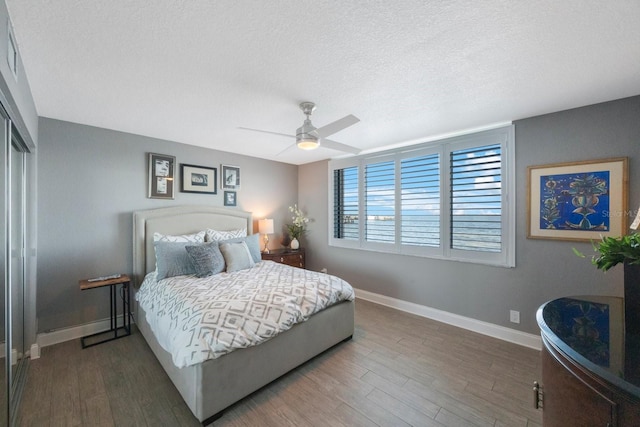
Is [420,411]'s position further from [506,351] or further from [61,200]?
[61,200]

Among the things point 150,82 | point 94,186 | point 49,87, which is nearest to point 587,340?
point 150,82

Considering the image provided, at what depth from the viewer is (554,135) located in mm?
2572

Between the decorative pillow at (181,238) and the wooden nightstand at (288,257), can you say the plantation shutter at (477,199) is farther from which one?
the decorative pillow at (181,238)

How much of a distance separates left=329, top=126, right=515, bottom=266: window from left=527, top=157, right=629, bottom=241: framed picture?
24 cm

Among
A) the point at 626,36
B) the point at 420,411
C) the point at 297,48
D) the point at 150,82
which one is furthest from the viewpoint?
the point at 150,82

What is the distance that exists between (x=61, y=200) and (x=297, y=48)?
3.18 m

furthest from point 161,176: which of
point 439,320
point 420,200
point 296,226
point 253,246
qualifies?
point 439,320

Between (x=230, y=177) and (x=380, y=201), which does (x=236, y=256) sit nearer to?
(x=230, y=177)

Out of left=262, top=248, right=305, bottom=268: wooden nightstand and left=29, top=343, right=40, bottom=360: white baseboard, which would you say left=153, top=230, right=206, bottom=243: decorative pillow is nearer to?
left=262, top=248, right=305, bottom=268: wooden nightstand

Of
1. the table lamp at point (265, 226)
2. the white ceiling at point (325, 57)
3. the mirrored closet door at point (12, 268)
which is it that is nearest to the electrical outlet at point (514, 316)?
the white ceiling at point (325, 57)

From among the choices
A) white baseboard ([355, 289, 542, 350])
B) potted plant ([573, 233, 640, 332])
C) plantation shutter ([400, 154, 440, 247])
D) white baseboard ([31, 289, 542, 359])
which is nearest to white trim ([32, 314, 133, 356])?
white baseboard ([31, 289, 542, 359])

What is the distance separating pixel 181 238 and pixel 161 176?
98 cm

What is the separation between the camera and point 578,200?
7.97ft

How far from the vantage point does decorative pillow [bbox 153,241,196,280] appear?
2814 millimetres
